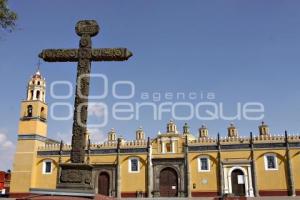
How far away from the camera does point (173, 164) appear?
102 ft

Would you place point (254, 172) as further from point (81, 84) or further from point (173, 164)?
point (81, 84)

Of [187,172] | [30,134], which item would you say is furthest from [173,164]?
[30,134]

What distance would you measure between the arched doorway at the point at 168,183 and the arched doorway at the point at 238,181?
472cm

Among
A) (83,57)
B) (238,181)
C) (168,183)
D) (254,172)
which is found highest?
(83,57)

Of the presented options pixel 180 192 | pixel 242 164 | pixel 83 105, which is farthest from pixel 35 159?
pixel 83 105

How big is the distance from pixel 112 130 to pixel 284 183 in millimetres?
19588

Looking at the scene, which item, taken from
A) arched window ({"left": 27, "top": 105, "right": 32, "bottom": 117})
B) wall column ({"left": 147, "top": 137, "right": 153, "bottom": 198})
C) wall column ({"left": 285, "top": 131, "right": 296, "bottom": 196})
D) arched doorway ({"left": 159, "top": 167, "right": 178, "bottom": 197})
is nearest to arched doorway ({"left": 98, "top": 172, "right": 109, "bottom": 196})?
wall column ({"left": 147, "top": 137, "right": 153, "bottom": 198})

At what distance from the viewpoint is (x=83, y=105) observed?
9445 millimetres

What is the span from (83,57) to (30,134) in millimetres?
26576

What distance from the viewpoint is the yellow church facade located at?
1142 inches

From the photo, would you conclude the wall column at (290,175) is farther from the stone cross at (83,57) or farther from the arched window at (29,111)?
the arched window at (29,111)

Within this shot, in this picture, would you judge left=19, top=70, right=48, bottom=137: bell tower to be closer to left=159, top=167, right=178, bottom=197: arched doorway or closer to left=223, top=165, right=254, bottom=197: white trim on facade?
left=159, top=167, right=178, bottom=197: arched doorway

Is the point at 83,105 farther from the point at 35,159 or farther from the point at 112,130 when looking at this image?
the point at 112,130

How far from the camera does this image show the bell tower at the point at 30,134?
33188 millimetres
